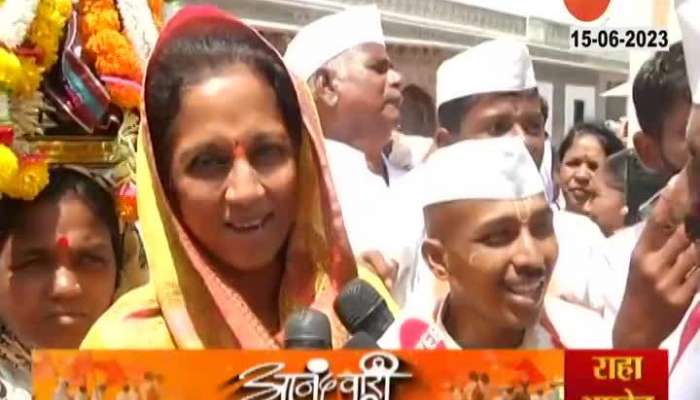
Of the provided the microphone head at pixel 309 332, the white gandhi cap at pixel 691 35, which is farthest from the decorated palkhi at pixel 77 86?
the white gandhi cap at pixel 691 35

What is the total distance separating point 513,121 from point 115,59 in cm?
76

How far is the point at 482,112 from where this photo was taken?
2.46 m

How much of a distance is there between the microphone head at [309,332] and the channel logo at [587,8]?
0.72m

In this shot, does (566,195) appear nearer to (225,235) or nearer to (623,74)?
(623,74)

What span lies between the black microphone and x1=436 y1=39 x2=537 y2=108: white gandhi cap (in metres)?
0.46

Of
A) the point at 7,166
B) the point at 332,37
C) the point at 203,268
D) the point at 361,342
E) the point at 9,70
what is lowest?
the point at 361,342

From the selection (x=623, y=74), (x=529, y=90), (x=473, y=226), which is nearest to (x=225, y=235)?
(x=473, y=226)

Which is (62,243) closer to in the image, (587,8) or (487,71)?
(487,71)

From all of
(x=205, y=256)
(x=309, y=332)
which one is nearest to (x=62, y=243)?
(x=205, y=256)

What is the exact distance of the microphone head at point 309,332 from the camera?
2.29 metres

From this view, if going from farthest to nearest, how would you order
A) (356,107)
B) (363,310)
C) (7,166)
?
(356,107) < (7,166) < (363,310)

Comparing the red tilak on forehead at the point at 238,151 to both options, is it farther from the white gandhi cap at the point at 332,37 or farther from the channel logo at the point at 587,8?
the channel logo at the point at 587,8

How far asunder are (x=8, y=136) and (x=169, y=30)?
0.35 meters

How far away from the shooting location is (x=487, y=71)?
8.04ft
